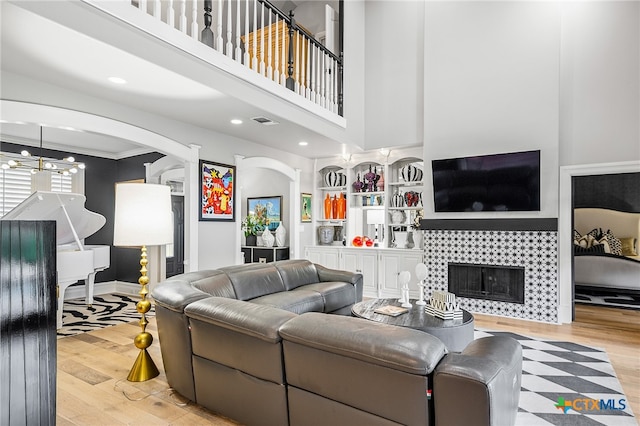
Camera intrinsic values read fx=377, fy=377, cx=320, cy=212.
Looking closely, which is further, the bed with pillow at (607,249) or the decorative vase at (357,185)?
the decorative vase at (357,185)

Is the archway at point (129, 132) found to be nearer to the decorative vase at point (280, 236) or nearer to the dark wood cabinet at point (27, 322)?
A: the decorative vase at point (280, 236)

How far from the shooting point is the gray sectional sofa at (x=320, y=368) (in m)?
1.47

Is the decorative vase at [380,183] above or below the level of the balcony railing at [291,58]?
below

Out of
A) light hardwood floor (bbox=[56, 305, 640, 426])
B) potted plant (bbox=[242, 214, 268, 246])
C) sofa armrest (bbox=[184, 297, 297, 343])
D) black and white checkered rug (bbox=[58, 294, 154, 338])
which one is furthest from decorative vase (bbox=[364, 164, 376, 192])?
sofa armrest (bbox=[184, 297, 297, 343])

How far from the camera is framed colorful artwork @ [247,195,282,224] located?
24.7 ft

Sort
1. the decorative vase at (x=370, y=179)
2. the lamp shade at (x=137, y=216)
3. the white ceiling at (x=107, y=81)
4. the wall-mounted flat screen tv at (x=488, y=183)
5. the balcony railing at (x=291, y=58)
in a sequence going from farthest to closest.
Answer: the decorative vase at (x=370, y=179)
the wall-mounted flat screen tv at (x=488, y=183)
the balcony railing at (x=291, y=58)
the lamp shade at (x=137, y=216)
the white ceiling at (x=107, y=81)

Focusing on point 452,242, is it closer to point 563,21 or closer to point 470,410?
point 563,21

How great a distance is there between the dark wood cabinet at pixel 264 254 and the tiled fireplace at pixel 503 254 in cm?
266

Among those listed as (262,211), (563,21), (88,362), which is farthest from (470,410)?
(262,211)

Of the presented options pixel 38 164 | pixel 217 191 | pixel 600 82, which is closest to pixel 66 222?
pixel 217 191

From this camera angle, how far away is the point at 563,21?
16.1 ft

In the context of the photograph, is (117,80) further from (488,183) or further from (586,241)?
(586,241)

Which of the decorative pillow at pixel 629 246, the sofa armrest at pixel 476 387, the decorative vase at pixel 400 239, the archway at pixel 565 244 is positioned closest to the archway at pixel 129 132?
the decorative vase at pixel 400 239

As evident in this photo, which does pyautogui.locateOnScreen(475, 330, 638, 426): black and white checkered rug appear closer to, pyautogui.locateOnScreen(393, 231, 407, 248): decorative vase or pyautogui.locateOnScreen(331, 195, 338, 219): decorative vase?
pyautogui.locateOnScreen(393, 231, 407, 248): decorative vase
